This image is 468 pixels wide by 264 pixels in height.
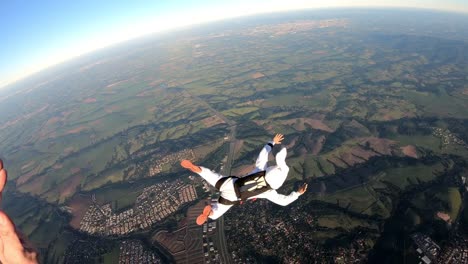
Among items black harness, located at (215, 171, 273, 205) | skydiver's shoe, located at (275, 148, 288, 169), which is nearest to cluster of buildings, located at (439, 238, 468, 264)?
black harness, located at (215, 171, 273, 205)

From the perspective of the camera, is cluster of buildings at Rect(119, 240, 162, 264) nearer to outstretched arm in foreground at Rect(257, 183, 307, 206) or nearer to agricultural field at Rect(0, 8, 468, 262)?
agricultural field at Rect(0, 8, 468, 262)

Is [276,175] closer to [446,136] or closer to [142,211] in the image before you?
[142,211]

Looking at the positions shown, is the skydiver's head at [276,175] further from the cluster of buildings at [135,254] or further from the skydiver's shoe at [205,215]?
the cluster of buildings at [135,254]

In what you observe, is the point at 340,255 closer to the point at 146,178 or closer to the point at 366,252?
the point at 366,252

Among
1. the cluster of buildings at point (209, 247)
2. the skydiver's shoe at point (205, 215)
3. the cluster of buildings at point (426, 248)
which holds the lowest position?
the cluster of buildings at point (426, 248)

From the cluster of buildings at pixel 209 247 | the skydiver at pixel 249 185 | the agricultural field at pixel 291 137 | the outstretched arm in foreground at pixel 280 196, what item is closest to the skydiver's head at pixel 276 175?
the skydiver at pixel 249 185

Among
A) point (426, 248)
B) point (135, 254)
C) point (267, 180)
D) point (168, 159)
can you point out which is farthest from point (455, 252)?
point (168, 159)

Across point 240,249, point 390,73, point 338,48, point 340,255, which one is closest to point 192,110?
point 240,249
